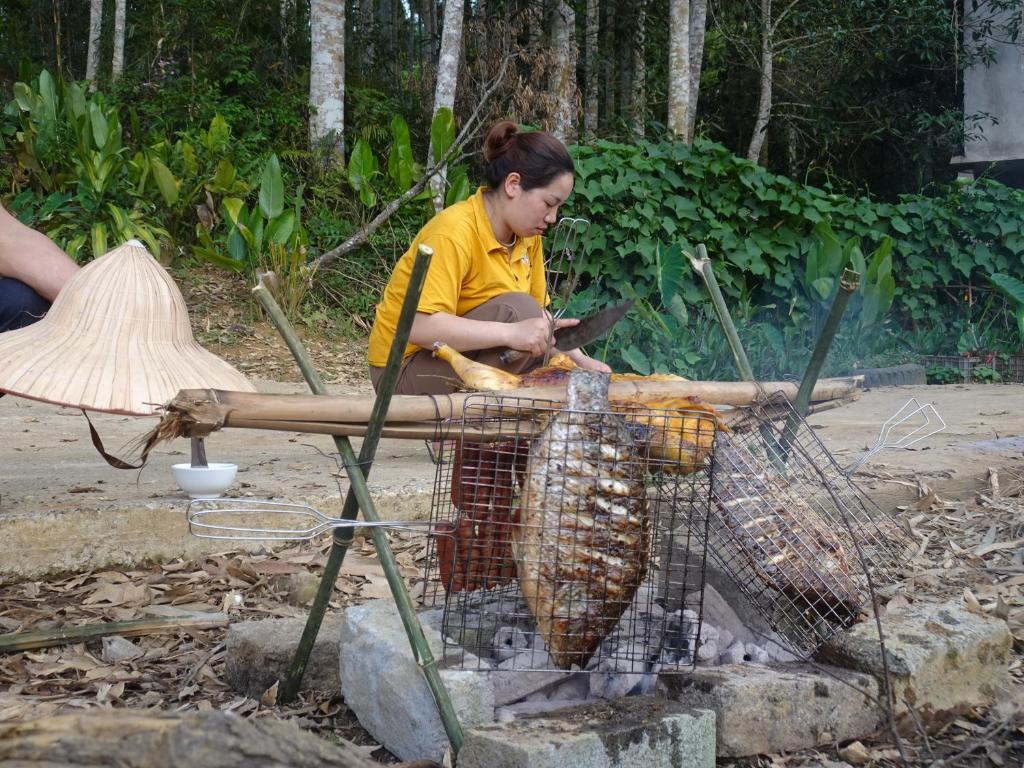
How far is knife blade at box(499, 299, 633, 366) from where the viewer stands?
2916 millimetres

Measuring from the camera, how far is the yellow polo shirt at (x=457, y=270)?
3.37 m

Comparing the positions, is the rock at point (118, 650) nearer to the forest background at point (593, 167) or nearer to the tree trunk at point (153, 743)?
the tree trunk at point (153, 743)

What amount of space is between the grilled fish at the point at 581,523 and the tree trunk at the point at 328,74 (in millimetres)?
8471

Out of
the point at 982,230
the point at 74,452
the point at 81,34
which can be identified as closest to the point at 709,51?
the point at 982,230

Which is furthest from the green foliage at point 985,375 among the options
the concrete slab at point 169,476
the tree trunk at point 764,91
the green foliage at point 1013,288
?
the tree trunk at point 764,91

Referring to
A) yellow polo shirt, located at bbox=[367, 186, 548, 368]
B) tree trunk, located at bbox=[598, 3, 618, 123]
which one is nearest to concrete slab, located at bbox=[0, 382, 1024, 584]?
yellow polo shirt, located at bbox=[367, 186, 548, 368]

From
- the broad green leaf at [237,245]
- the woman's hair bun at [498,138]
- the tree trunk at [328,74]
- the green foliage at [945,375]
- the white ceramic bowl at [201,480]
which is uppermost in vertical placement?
the tree trunk at [328,74]

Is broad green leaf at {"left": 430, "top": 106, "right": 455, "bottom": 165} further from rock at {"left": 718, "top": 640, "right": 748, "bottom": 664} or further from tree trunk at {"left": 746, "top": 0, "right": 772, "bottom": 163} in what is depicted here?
rock at {"left": 718, "top": 640, "right": 748, "bottom": 664}

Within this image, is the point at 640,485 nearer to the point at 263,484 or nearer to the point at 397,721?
the point at 397,721

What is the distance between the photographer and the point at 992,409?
6.81 m

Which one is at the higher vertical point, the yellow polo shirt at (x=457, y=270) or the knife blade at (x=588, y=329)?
the yellow polo shirt at (x=457, y=270)

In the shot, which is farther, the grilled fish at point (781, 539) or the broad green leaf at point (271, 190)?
the broad green leaf at point (271, 190)

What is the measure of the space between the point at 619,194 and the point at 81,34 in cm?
1199

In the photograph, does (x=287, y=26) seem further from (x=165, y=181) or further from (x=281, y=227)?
(x=281, y=227)
